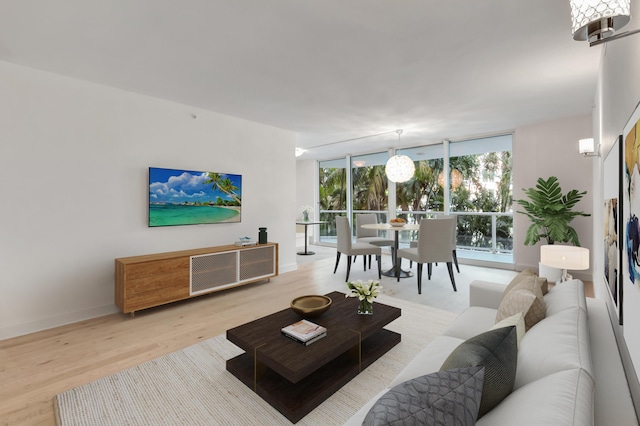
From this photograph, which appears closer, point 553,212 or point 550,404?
point 550,404

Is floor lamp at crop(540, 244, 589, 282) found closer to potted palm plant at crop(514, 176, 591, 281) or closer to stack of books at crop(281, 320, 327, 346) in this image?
stack of books at crop(281, 320, 327, 346)

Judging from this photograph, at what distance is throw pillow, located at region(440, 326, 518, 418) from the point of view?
905mm

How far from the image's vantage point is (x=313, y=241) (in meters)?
8.33

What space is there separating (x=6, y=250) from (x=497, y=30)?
176 inches

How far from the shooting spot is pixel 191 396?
1.83 meters

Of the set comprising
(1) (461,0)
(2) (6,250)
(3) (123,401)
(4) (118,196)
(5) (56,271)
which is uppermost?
(1) (461,0)

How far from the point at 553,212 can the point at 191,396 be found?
495 centimetres

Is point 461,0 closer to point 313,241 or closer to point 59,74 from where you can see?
point 59,74

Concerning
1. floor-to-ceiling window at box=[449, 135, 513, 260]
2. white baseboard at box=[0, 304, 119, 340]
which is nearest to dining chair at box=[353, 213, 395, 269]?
floor-to-ceiling window at box=[449, 135, 513, 260]

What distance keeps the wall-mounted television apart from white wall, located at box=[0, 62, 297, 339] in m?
0.11

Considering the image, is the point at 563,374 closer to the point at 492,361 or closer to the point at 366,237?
the point at 492,361

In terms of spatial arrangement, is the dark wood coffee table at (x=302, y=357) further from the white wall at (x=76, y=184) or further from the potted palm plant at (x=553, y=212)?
the potted palm plant at (x=553, y=212)

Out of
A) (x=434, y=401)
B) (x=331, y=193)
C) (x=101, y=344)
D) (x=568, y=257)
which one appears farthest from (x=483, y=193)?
(x=101, y=344)

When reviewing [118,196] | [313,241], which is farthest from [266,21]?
[313,241]
